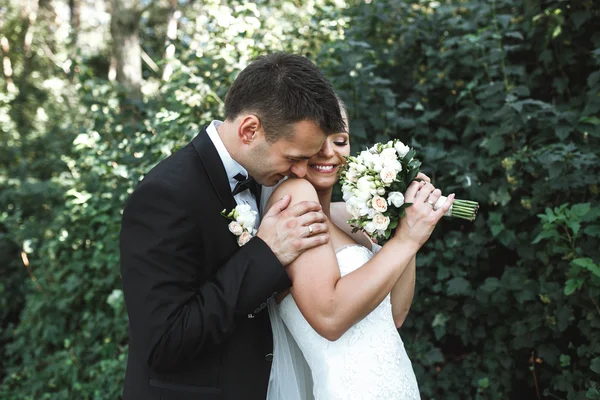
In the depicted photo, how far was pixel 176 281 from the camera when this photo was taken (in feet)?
5.76

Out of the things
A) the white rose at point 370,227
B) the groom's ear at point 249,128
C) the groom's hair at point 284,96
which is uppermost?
the groom's hair at point 284,96

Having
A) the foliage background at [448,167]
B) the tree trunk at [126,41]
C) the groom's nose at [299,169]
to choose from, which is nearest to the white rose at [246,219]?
the groom's nose at [299,169]

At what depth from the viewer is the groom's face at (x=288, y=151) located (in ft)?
6.41

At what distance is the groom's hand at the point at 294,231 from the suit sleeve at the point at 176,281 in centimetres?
4

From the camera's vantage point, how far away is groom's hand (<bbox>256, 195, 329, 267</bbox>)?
1824 millimetres

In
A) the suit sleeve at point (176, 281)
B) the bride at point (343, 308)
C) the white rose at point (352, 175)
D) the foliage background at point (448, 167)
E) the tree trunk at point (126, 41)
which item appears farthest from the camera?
the tree trunk at point (126, 41)

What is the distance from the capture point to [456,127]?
13.7 feet

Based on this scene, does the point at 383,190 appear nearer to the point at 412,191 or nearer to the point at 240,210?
the point at 412,191

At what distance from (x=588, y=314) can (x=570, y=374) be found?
417 mm

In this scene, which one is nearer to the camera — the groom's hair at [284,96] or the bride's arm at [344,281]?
the bride's arm at [344,281]

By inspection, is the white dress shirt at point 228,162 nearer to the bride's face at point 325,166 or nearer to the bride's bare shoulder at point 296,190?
the bride's bare shoulder at point 296,190

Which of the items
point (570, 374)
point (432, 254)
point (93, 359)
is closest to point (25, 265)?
point (93, 359)

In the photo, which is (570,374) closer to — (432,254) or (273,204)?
(432,254)

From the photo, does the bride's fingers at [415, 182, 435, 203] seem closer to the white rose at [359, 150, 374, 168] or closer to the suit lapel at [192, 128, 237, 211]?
the white rose at [359, 150, 374, 168]
